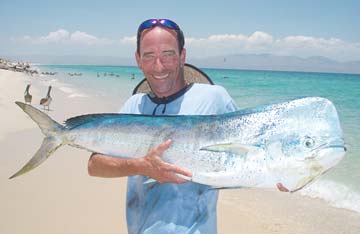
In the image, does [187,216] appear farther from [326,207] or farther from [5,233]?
[326,207]

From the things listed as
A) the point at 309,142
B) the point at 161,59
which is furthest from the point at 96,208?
the point at 309,142

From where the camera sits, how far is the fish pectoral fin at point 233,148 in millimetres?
1826

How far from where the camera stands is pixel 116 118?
86.3 inches

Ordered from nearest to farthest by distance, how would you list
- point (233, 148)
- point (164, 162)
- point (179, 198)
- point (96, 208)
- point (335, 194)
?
point (233, 148)
point (164, 162)
point (179, 198)
point (96, 208)
point (335, 194)

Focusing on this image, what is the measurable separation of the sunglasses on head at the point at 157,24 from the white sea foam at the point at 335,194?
204 inches

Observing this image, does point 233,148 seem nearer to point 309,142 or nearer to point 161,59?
point 309,142

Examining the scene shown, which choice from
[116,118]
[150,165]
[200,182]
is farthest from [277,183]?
[116,118]

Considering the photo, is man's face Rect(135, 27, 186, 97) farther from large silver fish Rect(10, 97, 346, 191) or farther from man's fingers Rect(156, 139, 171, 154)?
man's fingers Rect(156, 139, 171, 154)

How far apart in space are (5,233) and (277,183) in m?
4.03

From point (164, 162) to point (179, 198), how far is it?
0.25m

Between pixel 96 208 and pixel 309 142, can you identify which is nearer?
pixel 309 142

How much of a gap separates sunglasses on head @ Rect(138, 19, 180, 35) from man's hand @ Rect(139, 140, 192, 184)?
0.70 m

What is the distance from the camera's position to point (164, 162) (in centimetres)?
195

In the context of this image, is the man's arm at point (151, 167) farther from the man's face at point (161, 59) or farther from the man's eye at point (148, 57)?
the man's eye at point (148, 57)
